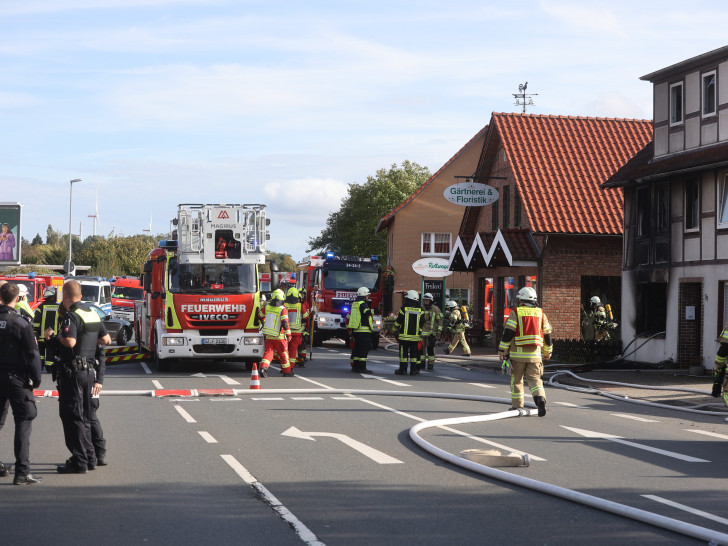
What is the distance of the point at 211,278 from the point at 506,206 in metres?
17.5

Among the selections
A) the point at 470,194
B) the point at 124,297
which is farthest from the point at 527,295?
the point at 124,297

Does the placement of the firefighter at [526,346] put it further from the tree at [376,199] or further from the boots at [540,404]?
the tree at [376,199]

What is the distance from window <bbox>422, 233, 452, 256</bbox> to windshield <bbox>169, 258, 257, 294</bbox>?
39423mm

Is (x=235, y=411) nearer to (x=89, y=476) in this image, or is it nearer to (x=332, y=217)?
(x=89, y=476)

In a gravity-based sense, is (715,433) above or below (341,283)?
below

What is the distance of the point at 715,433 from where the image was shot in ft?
45.1

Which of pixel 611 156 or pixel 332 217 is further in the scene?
pixel 332 217

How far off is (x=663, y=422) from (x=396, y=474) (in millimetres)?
6831

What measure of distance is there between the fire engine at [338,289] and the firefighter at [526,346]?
18798mm

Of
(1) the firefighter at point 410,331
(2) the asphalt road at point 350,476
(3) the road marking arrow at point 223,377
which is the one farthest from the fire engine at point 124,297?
(2) the asphalt road at point 350,476

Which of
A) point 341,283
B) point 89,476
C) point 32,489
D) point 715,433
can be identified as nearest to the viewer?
point 32,489

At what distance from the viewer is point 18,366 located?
8977mm

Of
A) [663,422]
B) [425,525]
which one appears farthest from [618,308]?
[425,525]

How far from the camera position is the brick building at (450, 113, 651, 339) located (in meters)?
32.6
